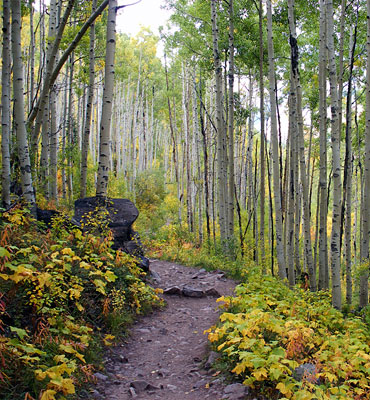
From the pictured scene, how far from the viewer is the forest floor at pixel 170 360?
3.24m

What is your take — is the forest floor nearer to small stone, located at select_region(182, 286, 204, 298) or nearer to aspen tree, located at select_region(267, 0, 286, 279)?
small stone, located at select_region(182, 286, 204, 298)

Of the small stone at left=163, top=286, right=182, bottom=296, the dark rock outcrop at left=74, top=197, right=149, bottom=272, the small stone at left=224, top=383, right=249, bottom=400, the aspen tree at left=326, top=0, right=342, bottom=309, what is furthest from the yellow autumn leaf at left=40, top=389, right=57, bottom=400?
the aspen tree at left=326, top=0, right=342, bottom=309

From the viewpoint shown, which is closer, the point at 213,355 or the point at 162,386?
the point at 162,386

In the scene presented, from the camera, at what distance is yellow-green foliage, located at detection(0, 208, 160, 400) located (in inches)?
97.0

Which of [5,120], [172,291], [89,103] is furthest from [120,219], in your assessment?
[89,103]

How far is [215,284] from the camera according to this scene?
7.52 m

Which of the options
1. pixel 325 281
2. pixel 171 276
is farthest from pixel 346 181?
pixel 171 276

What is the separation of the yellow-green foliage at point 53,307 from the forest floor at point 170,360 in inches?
10.1

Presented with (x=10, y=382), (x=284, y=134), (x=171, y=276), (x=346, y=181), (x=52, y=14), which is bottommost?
(x=171, y=276)

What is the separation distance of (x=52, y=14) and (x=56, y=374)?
7.86m

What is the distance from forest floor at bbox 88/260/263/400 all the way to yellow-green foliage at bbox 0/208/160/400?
257 mm

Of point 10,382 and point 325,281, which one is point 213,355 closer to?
point 10,382

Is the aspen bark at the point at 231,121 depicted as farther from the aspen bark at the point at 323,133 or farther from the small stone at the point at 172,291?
the small stone at the point at 172,291

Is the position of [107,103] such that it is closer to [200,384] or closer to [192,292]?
[192,292]
